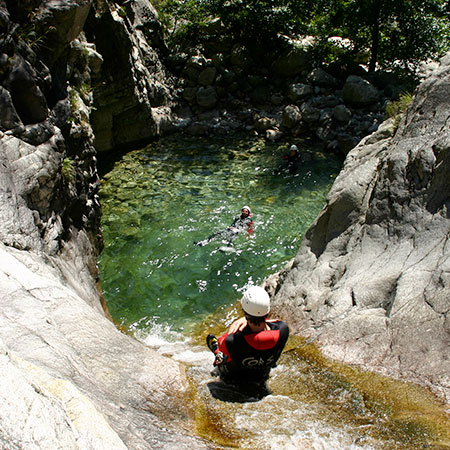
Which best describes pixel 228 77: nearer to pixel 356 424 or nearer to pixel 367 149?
pixel 367 149

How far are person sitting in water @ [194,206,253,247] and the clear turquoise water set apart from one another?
198 millimetres

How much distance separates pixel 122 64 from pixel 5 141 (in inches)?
417

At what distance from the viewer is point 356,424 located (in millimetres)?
3867

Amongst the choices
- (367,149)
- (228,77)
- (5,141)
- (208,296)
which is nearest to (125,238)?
(208,296)

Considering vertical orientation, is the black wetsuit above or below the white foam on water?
above

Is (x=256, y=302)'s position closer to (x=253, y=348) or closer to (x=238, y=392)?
(x=253, y=348)

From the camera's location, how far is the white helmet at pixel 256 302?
4320 mm

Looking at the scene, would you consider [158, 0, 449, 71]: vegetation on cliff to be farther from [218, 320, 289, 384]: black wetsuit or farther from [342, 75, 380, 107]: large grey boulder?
[218, 320, 289, 384]: black wetsuit

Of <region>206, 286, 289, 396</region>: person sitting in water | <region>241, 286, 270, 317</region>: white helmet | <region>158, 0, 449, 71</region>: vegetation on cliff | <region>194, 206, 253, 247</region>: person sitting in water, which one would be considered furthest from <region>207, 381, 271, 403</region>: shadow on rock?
<region>158, 0, 449, 71</region>: vegetation on cliff

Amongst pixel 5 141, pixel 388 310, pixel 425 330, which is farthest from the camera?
pixel 5 141

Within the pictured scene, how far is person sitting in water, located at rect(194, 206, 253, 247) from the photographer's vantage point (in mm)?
11150

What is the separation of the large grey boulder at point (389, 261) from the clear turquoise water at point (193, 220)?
1.98 m

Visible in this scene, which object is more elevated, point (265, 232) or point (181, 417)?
point (181, 417)

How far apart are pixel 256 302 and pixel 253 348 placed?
0.58m
